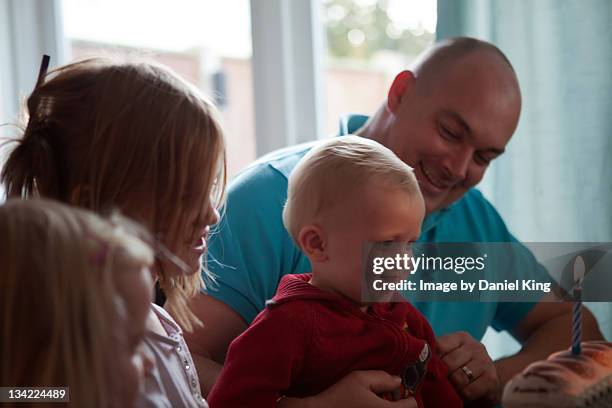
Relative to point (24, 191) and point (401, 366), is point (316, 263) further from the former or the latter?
point (24, 191)

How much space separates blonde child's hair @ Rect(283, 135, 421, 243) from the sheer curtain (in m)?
0.62

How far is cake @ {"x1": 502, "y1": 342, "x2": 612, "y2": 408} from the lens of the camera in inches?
33.6

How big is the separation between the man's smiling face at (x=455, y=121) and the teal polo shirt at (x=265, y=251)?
11 centimetres

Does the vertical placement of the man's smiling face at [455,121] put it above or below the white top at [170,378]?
above

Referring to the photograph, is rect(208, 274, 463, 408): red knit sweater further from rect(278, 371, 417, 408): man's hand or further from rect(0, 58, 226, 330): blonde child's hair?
rect(0, 58, 226, 330): blonde child's hair

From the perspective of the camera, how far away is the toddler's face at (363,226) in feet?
3.36

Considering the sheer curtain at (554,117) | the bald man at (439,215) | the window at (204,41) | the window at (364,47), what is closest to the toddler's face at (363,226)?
the bald man at (439,215)

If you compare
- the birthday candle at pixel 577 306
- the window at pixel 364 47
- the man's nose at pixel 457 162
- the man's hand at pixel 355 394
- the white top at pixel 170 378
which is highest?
the window at pixel 364 47

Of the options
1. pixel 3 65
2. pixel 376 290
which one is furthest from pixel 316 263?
pixel 3 65

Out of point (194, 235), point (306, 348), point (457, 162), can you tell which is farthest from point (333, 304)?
point (457, 162)

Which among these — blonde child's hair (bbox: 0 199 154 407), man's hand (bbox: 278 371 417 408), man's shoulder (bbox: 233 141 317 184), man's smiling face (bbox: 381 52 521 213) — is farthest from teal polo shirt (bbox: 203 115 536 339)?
blonde child's hair (bbox: 0 199 154 407)

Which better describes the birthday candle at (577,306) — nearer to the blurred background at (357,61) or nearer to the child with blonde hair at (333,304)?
the child with blonde hair at (333,304)

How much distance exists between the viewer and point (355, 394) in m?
0.99

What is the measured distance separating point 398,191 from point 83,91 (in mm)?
430
